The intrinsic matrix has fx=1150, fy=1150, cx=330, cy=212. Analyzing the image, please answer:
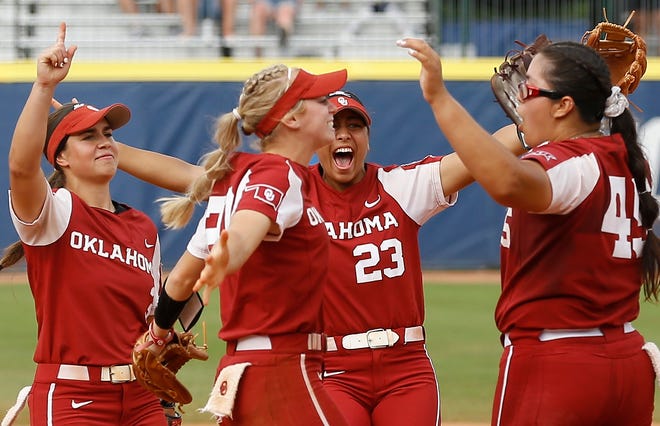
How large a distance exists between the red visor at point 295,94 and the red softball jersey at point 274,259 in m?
0.13

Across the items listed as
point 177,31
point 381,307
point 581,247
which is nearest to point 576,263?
point 581,247

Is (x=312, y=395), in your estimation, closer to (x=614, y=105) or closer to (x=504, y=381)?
(x=504, y=381)

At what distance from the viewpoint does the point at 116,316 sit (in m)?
4.55

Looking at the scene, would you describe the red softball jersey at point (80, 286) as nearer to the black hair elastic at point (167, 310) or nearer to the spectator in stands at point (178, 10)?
the black hair elastic at point (167, 310)

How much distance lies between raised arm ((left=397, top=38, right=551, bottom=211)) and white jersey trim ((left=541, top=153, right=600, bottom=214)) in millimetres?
48

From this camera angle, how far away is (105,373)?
4.46 metres

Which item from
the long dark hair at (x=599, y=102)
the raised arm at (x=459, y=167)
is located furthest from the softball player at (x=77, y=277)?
the long dark hair at (x=599, y=102)

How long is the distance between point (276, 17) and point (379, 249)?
11.4 metres

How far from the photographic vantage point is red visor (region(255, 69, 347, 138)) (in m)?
3.87

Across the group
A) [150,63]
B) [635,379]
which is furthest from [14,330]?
[635,379]

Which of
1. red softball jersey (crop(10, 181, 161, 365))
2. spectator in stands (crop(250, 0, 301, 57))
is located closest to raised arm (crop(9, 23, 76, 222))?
red softball jersey (crop(10, 181, 161, 365))

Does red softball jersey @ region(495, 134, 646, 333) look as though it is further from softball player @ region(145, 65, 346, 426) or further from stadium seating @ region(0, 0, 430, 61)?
stadium seating @ region(0, 0, 430, 61)

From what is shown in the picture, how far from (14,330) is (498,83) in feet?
23.3

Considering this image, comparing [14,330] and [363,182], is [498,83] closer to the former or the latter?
[363,182]
